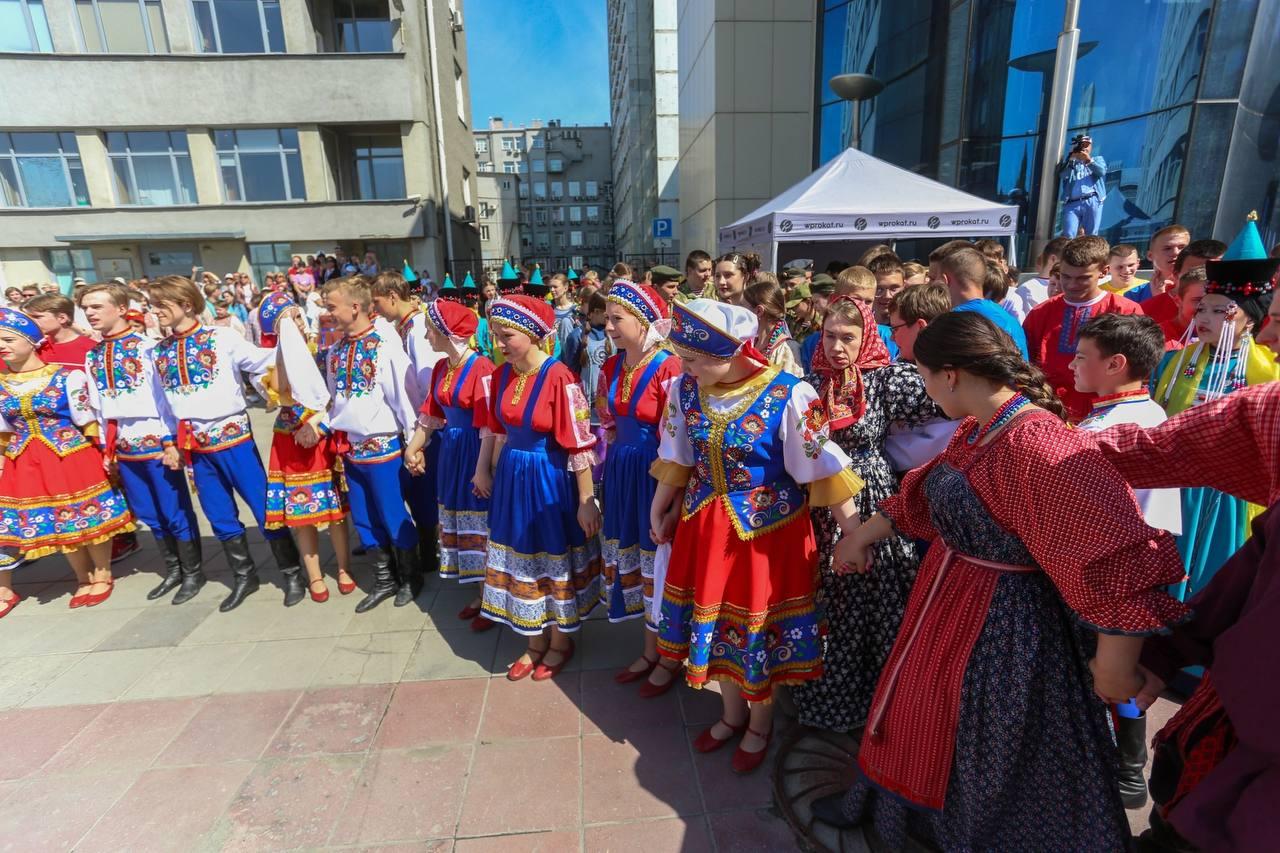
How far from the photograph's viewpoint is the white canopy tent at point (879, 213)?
7672 mm

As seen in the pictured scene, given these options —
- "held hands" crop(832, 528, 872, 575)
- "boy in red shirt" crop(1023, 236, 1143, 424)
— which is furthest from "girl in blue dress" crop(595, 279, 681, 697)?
"boy in red shirt" crop(1023, 236, 1143, 424)

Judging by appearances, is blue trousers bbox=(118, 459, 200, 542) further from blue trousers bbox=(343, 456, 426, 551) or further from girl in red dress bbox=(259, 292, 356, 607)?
blue trousers bbox=(343, 456, 426, 551)

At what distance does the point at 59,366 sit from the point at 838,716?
200 inches

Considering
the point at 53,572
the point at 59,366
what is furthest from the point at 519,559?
the point at 53,572

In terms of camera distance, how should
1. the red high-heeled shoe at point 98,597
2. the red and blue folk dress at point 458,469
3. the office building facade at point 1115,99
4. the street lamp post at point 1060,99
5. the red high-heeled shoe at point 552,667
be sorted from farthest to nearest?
the office building facade at point 1115,99 → the street lamp post at point 1060,99 → the red high-heeled shoe at point 98,597 → the red and blue folk dress at point 458,469 → the red high-heeled shoe at point 552,667

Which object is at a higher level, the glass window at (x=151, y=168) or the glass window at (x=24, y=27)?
the glass window at (x=24, y=27)

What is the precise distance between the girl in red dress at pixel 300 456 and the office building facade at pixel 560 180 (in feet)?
236

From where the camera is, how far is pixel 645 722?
2.93m

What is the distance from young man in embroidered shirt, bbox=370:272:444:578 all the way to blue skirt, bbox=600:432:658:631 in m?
1.52

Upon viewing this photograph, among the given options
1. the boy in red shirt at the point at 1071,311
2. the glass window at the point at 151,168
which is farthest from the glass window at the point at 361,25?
the boy in red shirt at the point at 1071,311

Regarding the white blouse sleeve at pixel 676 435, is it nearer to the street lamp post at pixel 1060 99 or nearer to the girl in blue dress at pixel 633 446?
the girl in blue dress at pixel 633 446

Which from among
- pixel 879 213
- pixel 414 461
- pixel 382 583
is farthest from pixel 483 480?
pixel 879 213

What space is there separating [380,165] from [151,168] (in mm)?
6722

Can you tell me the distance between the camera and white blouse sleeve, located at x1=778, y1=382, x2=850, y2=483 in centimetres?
221
